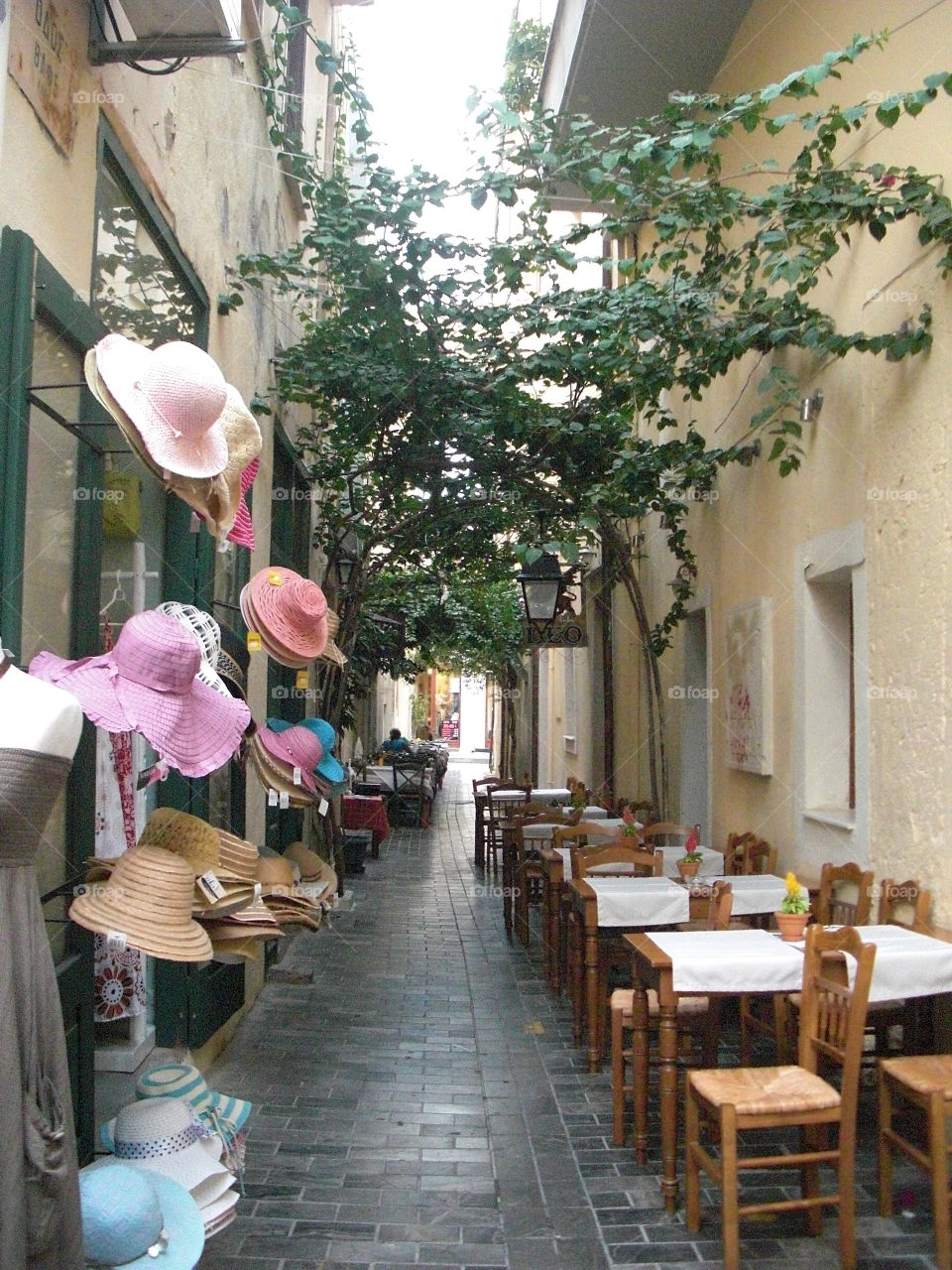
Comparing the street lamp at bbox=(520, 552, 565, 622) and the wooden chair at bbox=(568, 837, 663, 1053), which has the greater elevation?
the street lamp at bbox=(520, 552, 565, 622)

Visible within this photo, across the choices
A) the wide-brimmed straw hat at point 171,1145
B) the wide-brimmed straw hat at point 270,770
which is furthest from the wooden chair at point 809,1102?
the wide-brimmed straw hat at point 270,770

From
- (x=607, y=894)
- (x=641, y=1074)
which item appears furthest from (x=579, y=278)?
(x=641, y=1074)

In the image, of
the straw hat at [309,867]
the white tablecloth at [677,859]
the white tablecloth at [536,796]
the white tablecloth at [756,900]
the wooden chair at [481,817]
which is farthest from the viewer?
the wooden chair at [481,817]

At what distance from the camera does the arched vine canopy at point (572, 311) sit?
16.5 ft

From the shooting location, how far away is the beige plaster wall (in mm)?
4910

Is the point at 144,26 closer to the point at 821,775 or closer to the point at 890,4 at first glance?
the point at 890,4

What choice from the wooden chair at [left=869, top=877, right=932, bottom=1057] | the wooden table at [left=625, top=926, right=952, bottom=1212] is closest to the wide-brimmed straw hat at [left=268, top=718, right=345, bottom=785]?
the wooden table at [left=625, top=926, right=952, bottom=1212]

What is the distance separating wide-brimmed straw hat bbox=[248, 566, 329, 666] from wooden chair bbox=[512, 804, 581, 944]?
4189 millimetres

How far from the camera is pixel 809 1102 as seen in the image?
3592 millimetres

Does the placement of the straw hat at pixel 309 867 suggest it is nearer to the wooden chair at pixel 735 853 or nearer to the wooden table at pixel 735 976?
the wooden table at pixel 735 976

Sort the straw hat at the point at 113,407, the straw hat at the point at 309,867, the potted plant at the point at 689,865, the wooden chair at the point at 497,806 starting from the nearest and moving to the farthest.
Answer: the straw hat at the point at 113,407
the potted plant at the point at 689,865
the straw hat at the point at 309,867
the wooden chair at the point at 497,806

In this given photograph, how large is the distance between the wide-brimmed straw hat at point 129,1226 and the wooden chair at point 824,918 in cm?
277

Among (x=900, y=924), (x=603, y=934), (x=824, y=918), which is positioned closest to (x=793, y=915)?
(x=900, y=924)

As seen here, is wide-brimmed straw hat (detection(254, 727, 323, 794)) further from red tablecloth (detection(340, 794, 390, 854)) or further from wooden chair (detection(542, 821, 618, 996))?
red tablecloth (detection(340, 794, 390, 854))
